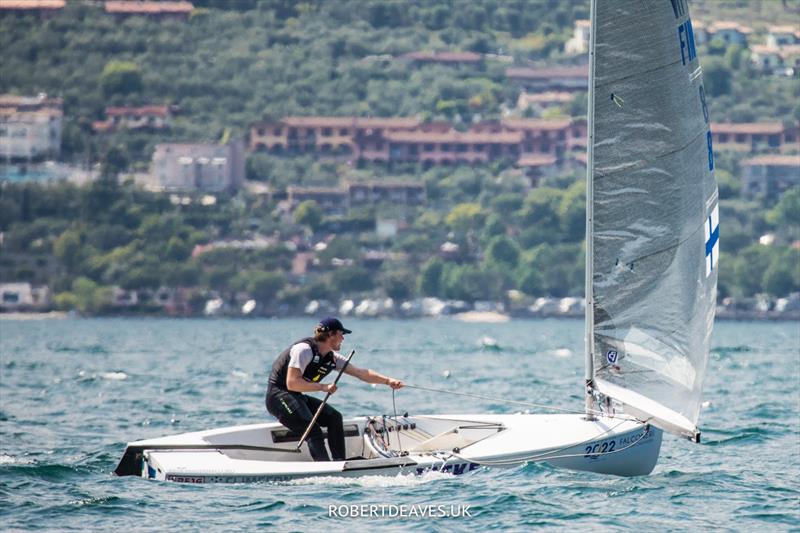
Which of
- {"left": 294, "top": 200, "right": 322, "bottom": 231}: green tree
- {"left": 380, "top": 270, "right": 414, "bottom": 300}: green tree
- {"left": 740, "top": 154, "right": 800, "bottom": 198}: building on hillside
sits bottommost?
{"left": 380, "top": 270, "right": 414, "bottom": 300}: green tree

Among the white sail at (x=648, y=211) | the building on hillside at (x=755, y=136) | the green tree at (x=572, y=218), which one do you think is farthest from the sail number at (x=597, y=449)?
the building on hillside at (x=755, y=136)

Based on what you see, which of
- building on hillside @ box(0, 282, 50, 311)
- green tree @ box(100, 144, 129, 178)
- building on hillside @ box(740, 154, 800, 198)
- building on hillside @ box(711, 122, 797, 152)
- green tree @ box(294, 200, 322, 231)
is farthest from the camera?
building on hillside @ box(711, 122, 797, 152)

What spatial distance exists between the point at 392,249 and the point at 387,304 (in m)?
11.9

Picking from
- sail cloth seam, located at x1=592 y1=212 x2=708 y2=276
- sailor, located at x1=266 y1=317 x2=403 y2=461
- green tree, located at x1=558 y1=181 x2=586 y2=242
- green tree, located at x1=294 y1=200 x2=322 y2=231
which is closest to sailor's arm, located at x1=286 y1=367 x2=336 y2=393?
sailor, located at x1=266 y1=317 x2=403 y2=461

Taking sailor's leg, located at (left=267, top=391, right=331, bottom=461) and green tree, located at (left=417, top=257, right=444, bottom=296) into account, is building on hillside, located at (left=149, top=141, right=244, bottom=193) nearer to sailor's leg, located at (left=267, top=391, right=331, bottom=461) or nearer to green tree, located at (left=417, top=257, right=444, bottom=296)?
green tree, located at (left=417, top=257, right=444, bottom=296)

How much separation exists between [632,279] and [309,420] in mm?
4543

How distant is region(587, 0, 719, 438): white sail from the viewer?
71.5 ft

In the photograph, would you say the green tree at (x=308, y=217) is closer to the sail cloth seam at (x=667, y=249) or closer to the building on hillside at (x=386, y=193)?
the building on hillside at (x=386, y=193)

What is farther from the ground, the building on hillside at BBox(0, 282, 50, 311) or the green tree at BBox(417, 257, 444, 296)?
Answer: the green tree at BBox(417, 257, 444, 296)

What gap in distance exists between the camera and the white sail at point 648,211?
21.8 m

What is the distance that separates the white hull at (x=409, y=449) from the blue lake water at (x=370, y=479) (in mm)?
173

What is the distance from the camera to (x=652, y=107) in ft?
71.9

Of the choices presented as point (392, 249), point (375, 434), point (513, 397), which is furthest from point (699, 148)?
point (392, 249)

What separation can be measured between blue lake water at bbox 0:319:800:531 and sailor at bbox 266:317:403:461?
3.54ft
